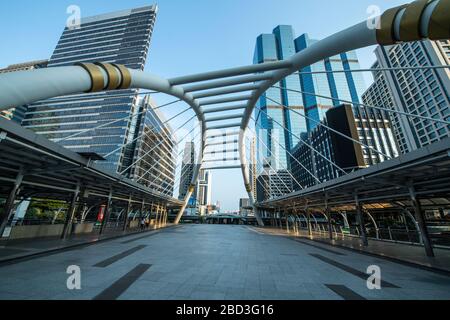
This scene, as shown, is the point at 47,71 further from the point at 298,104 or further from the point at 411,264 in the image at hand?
the point at 298,104

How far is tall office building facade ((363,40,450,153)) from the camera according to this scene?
56109 millimetres

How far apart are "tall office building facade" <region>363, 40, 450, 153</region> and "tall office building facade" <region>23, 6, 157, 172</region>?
8708cm

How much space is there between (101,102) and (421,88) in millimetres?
113526

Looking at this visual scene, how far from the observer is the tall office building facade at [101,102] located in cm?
6750

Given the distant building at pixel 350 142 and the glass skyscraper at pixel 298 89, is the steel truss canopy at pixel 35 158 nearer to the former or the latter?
the distant building at pixel 350 142

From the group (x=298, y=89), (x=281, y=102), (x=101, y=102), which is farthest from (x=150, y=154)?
(x=298, y=89)

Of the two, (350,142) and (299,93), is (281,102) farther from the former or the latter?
(350,142)

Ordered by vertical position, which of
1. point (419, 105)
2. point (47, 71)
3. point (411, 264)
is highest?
point (419, 105)

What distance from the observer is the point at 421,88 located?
6219 cm

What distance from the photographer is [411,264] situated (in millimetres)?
8625

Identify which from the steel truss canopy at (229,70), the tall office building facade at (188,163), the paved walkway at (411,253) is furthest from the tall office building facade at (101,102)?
the paved walkway at (411,253)
